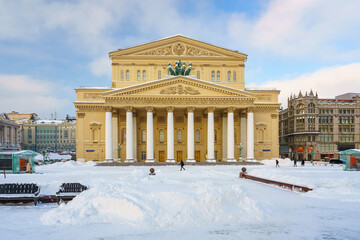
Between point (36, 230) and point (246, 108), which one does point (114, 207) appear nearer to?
point (36, 230)

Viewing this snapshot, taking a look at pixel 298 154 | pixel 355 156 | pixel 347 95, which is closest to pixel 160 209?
pixel 355 156

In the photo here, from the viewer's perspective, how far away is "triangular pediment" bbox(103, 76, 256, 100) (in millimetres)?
46312

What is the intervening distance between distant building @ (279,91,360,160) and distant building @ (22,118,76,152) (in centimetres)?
10465

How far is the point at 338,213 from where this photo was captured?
12117mm

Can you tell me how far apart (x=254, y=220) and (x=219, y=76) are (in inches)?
1824

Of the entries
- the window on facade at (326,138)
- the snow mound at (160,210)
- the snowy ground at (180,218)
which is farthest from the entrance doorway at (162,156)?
the window on facade at (326,138)

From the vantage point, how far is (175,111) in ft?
169

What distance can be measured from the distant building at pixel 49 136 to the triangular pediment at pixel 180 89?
10322cm

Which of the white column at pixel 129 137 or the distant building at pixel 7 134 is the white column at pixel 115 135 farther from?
the distant building at pixel 7 134

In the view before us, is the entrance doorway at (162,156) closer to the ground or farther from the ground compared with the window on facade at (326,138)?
closer to the ground

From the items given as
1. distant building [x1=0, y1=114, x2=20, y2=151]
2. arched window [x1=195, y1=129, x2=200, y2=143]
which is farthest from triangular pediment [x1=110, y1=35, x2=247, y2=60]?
distant building [x1=0, y1=114, x2=20, y2=151]

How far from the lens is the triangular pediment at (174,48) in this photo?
177ft

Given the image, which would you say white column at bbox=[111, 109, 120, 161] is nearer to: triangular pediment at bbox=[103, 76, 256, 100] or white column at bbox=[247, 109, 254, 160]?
triangular pediment at bbox=[103, 76, 256, 100]

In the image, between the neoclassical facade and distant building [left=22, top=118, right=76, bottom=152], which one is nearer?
the neoclassical facade
